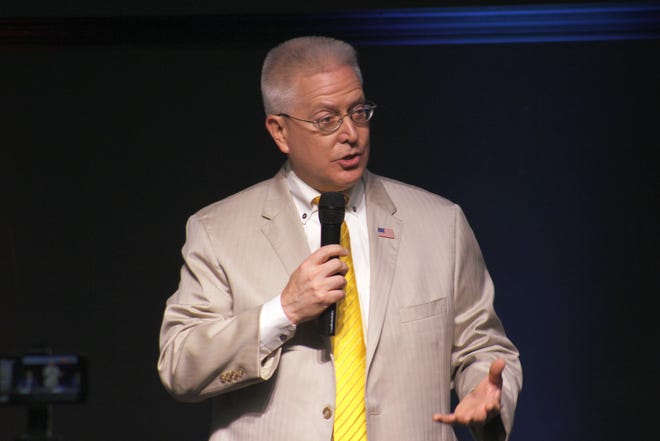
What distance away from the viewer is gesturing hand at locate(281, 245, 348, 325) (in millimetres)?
2484

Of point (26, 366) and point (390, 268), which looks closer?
point (26, 366)

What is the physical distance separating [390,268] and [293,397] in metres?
0.39

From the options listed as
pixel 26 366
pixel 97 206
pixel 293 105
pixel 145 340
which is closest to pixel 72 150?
pixel 97 206

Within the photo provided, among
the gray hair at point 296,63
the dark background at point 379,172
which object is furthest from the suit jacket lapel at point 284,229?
the dark background at point 379,172

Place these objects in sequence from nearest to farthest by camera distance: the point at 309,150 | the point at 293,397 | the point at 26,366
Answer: the point at 26,366
the point at 293,397
the point at 309,150

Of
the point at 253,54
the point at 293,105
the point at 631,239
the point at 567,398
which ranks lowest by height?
the point at 567,398

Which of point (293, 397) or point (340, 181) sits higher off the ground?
point (340, 181)

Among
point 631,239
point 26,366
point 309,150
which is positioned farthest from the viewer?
point 631,239

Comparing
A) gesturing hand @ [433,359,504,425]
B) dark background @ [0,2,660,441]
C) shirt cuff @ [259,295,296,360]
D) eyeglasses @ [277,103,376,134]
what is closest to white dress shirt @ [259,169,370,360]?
shirt cuff @ [259,295,296,360]

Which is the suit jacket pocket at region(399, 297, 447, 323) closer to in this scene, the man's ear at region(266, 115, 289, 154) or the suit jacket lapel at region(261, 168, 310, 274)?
the suit jacket lapel at region(261, 168, 310, 274)

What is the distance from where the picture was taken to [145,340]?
152 inches

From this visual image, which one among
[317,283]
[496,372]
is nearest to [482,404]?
[496,372]

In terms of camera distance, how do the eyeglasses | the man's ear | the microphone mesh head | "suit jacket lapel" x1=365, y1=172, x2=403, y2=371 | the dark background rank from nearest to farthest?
the microphone mesh head < "suit jacket lapel" x1=365, y1=172, x2=403, y2=371 < the eyeglasses < the man's ear < the dark background

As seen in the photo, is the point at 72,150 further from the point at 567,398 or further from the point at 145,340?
the point at 567,398
